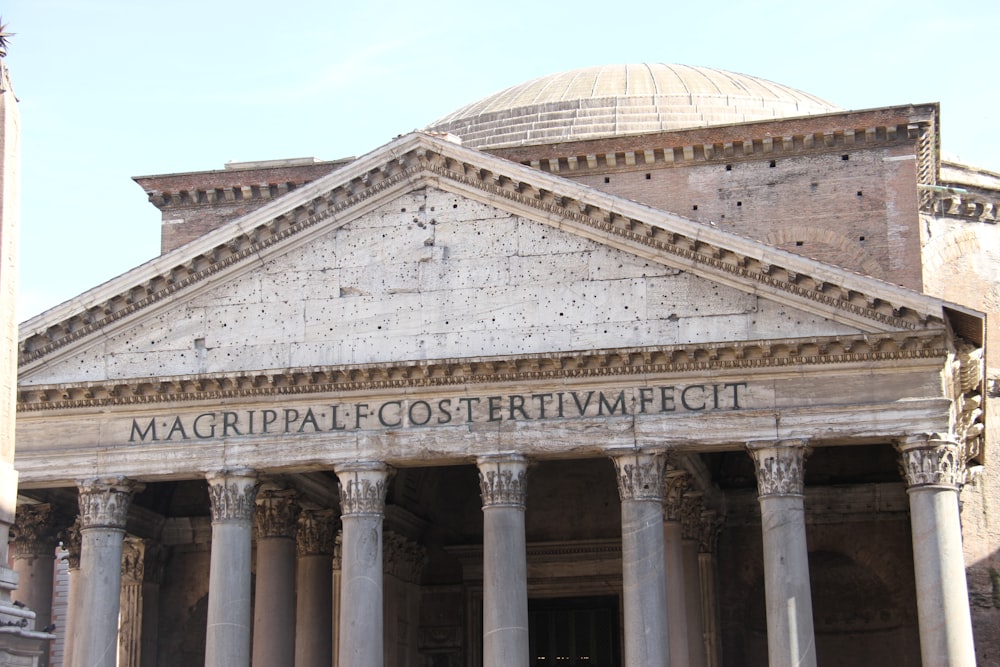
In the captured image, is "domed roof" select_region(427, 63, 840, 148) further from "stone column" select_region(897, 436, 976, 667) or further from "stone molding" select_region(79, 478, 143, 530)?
"stone column" select_region(897, 436, 976, 667)

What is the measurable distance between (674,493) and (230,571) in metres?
5.77

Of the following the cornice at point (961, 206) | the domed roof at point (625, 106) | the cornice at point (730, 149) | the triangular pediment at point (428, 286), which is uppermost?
the domed roof at point (625, 106)

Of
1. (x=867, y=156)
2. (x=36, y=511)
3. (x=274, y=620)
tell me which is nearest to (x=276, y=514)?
(x=274, y=620)

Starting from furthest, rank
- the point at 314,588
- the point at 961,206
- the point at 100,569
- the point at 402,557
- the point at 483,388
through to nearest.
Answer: the point at 961,206 → the point at 402,557 → the point at 314,588 → the point at 100,569 → the point at 483,388

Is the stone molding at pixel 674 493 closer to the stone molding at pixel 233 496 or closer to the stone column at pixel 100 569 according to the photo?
the stone molding at pixel 233 496

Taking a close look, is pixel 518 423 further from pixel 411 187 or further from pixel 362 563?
pixel 411 187

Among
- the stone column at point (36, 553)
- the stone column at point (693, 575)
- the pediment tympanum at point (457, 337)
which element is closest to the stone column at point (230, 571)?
the pediment tympanum at point (457, 337)

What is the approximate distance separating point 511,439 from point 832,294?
4.19m

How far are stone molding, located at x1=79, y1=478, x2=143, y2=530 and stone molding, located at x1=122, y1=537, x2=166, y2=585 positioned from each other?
4.41m

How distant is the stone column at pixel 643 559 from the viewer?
19656mm

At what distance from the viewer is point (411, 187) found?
21891 mm

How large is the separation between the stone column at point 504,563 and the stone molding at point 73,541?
7.21 metres

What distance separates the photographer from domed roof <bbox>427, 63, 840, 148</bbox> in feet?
103

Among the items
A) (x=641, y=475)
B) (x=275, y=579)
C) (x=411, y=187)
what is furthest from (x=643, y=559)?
(x=411, y=187)
